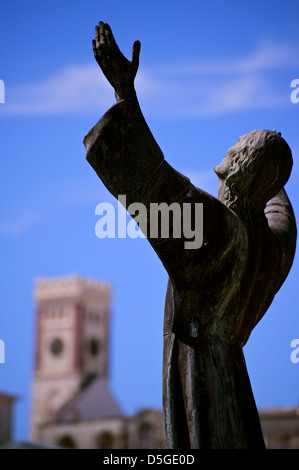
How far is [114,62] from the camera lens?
3115 millimetres

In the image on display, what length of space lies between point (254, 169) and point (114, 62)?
0.75 metres

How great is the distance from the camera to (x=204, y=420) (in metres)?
3.21

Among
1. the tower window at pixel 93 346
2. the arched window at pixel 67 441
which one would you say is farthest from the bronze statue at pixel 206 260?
the tower window at pixel 93 346

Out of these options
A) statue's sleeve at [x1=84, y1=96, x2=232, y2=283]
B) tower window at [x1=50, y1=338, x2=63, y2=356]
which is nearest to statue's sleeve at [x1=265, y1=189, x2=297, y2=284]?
statue's sleeve at [x1=84, y1=96, x2=232, y2=283]

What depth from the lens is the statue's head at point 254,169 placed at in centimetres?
346

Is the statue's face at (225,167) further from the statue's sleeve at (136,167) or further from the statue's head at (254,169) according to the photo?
the statue's sleeve at (136,167)

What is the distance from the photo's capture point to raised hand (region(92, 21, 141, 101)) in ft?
10.2

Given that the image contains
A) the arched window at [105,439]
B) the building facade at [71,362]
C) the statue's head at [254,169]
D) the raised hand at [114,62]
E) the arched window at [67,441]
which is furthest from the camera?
the building facade at [71,362]

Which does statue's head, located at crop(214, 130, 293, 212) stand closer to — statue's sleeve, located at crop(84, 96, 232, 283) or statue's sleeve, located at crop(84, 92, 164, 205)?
statue's sleeve, located at crop(84, 96, 232, 283)

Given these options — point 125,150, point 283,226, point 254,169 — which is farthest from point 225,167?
point 125,150

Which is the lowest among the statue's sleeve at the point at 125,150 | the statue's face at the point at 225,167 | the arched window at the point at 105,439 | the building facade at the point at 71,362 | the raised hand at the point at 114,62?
the statue's sleeve at the point at 125,150

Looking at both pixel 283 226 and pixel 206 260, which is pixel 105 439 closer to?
pixel 283 226

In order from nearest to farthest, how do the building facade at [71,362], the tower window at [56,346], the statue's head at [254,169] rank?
the statue's head at [254,169] < the building facade at [71,362] < the tower window at [56,346]
